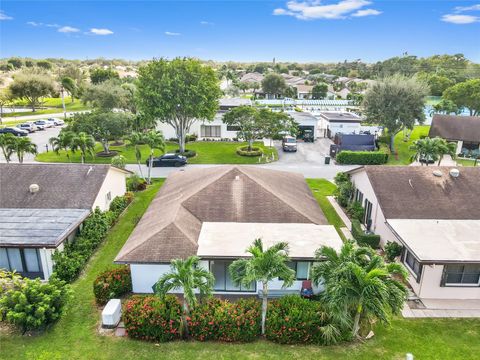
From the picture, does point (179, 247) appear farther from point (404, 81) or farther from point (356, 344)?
point (404, 81)

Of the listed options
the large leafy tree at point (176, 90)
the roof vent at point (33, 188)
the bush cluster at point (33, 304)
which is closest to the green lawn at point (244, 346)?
the bush cluster at point (33, 304)

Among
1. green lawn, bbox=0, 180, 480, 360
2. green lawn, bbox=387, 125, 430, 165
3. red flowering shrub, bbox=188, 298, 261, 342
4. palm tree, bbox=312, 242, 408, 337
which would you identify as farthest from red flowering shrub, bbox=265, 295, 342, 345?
green lawn, bbox=387, 125, 430, 165

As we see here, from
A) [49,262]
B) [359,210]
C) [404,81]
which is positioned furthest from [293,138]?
[49,262]

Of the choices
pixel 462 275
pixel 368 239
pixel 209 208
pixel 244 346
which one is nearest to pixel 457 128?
pixel 368 239

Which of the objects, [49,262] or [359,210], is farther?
[359,210]

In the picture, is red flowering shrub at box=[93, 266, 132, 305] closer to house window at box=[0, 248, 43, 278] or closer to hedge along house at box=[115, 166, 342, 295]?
hedge along house at box=[115, 166, 342, 295]

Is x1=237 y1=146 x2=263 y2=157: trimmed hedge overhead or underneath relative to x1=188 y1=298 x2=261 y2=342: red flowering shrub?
overhead

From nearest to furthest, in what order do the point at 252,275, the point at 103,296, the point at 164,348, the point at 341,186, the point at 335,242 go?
the point at 252,275 < the point at 164,348 < the point at 103,296 < the point at 335,242 < the point at 341,186
